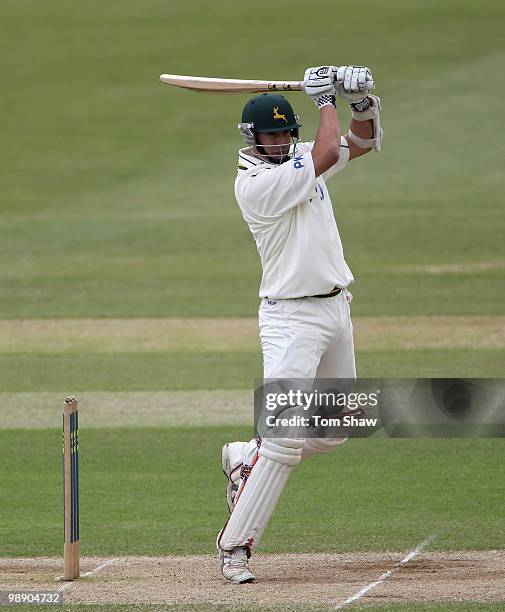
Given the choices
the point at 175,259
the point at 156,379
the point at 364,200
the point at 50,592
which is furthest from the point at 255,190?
the point at 364,200

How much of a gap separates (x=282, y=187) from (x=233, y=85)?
804 millimetres

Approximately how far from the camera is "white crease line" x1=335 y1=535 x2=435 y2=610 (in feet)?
17.3

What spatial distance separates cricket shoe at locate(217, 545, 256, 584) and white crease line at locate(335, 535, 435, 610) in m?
0.52

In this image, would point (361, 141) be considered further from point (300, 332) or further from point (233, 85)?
point (300, 332)

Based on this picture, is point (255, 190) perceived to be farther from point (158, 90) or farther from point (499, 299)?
point (158, 90)

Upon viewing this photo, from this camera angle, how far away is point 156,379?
41.7 ft

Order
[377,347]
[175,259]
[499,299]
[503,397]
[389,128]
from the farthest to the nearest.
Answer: [389,128], [175,259], [499,299], [377,347], [503,397]

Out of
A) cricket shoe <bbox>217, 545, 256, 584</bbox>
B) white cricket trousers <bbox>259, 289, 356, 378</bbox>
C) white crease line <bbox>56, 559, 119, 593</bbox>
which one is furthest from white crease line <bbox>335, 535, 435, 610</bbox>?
white crease line <bbox>56, 559, 119, 593</bbox>

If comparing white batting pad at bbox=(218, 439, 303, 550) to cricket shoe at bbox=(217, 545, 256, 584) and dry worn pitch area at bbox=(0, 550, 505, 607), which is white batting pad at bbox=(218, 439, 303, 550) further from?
dry worn pitch area at bbox=(0, 550, 505, 607)

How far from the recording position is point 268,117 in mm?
5859

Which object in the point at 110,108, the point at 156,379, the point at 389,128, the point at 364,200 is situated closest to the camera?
the point at 156,379

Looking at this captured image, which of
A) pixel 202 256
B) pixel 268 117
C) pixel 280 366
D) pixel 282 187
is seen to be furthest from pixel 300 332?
pixel 202 256

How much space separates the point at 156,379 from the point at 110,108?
59.5ft

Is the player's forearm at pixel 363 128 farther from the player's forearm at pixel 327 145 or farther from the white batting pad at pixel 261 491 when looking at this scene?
the white batting pad at pixel 261 491
